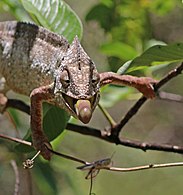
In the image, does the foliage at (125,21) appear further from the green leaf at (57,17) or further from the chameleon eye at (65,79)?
the chameleon eye at (65,79)

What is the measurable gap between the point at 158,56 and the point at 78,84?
305mm

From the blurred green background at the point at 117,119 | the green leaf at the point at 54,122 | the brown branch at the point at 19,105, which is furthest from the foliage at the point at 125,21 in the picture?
the green leaf at the point at 54,122

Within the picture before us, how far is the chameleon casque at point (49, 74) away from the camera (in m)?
1.36

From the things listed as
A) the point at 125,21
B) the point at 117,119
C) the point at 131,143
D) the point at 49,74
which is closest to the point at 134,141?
the point at 131,143

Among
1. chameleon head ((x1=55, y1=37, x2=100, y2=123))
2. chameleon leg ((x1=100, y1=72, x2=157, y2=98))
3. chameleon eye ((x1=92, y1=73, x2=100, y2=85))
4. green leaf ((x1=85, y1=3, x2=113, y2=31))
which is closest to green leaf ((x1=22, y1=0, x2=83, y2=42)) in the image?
chameleon leg ((x1=100, y1=72, x2=157, y2=98))

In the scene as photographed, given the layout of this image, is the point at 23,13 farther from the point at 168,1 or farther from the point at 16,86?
the point at 168,1

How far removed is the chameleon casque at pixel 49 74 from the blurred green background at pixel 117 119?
20 centimetres

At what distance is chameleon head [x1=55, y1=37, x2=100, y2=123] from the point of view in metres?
1.30

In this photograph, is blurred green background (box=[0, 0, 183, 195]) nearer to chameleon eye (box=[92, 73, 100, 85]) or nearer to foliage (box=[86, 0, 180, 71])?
foliage (box=[86, 0, 180, 71])

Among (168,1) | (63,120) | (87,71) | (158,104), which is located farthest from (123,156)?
(87,71)

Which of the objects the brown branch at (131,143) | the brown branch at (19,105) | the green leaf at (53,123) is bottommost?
the brown branch at (131,143)

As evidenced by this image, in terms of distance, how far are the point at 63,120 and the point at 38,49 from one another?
23cm

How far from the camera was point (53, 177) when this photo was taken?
8.28ft

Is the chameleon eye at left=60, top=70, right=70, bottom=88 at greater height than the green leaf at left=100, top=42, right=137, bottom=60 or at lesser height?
greater
